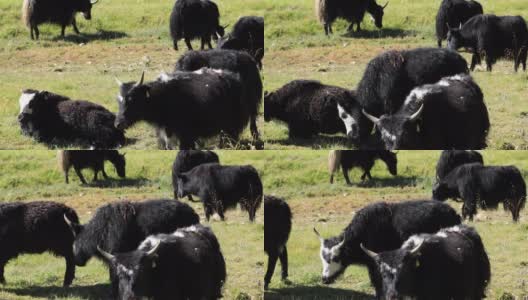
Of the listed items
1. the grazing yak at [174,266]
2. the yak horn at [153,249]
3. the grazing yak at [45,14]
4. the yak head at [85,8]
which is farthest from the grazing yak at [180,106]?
the yak head at [85,8]

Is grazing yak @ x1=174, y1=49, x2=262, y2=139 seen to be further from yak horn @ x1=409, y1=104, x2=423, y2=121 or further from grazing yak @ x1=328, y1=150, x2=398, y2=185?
yak horn @ x1=409, y1=104, x2=423, y2=121

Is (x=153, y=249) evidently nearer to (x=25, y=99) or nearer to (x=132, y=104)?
(x=132, y=104)

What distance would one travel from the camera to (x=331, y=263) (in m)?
12.6

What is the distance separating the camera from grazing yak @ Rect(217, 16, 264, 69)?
17.2 meters

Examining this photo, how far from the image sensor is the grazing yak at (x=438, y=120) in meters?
12.4

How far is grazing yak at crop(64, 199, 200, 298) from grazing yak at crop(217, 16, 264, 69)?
510 cm

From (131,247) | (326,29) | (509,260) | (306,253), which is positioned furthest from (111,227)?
(326,29)

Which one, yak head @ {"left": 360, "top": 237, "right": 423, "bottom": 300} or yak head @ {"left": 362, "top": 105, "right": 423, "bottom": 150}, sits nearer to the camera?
yak head @ {"left": 360, "top": 237, "right": 423, "bottom": 300}

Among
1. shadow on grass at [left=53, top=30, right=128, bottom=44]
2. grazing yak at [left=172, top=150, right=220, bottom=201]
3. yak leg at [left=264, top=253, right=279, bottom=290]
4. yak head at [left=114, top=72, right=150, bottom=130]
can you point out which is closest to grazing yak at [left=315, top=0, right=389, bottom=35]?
shadow on grass at [left=53, top=30, right=128, bottom=44]

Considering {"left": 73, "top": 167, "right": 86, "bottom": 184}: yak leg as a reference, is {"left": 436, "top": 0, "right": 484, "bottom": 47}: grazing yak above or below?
above

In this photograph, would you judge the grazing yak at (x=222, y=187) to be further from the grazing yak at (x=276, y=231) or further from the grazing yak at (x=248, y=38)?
the grazing yak at (x=248, y=38)

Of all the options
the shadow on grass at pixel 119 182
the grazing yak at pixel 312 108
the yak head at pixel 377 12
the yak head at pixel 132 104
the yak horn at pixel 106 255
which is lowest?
the shadow on grass at pixel 119 182

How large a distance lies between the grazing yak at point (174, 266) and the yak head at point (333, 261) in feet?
3.75

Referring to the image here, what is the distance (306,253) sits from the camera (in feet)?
42.3
